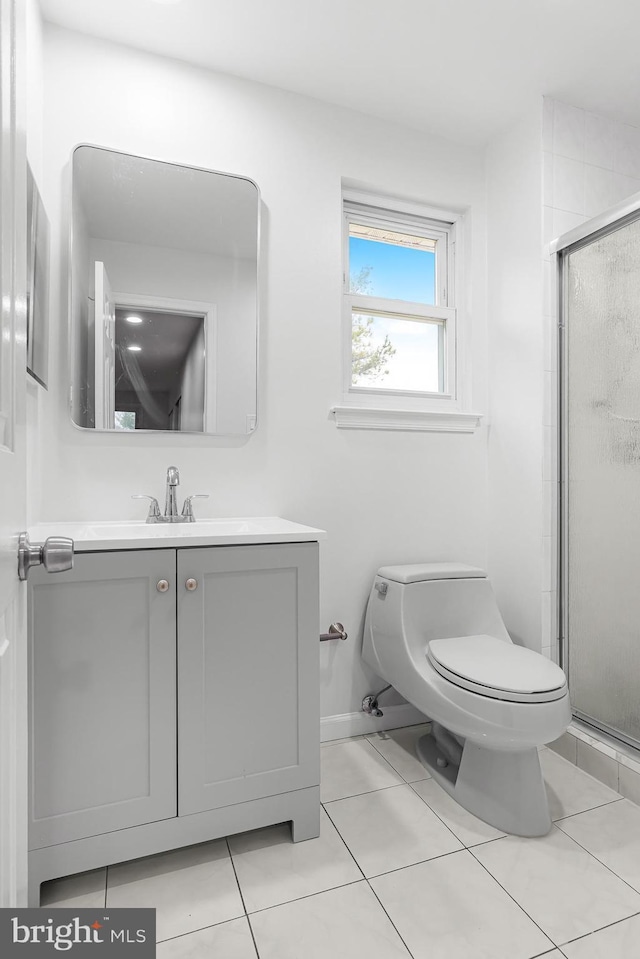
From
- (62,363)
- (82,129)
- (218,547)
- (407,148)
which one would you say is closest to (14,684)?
(218,547)

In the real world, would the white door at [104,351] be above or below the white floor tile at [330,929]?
above

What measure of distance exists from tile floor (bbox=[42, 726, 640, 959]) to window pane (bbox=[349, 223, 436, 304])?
73.0 inches

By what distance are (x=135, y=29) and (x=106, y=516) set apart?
5.09ft

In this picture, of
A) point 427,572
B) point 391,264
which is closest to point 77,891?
point 427,572

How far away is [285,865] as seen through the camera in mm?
1377

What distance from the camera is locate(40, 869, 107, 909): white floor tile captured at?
1.25 m

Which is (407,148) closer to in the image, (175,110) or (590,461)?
(175,110)

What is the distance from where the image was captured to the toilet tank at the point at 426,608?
1.91 meters

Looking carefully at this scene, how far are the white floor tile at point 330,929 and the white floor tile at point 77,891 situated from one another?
385 mm

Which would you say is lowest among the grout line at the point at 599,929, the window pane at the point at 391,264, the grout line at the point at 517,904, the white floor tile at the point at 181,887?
the white floor tile at the point at 181,887

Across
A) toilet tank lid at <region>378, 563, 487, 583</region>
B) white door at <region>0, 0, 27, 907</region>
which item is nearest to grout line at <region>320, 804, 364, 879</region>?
toilet tank lid at <region>378, 563, 487, 583</region>

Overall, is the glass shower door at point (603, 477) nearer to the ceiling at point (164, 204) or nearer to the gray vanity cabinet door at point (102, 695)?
the ceiling at point (164, 204)

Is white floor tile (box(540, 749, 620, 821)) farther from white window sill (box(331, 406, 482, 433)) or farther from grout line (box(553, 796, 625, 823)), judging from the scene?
white window sill (box(331, 406, 482, 433))

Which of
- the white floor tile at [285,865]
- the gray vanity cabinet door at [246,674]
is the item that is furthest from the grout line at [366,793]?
the gray vanity cabinet door at [246,674]
